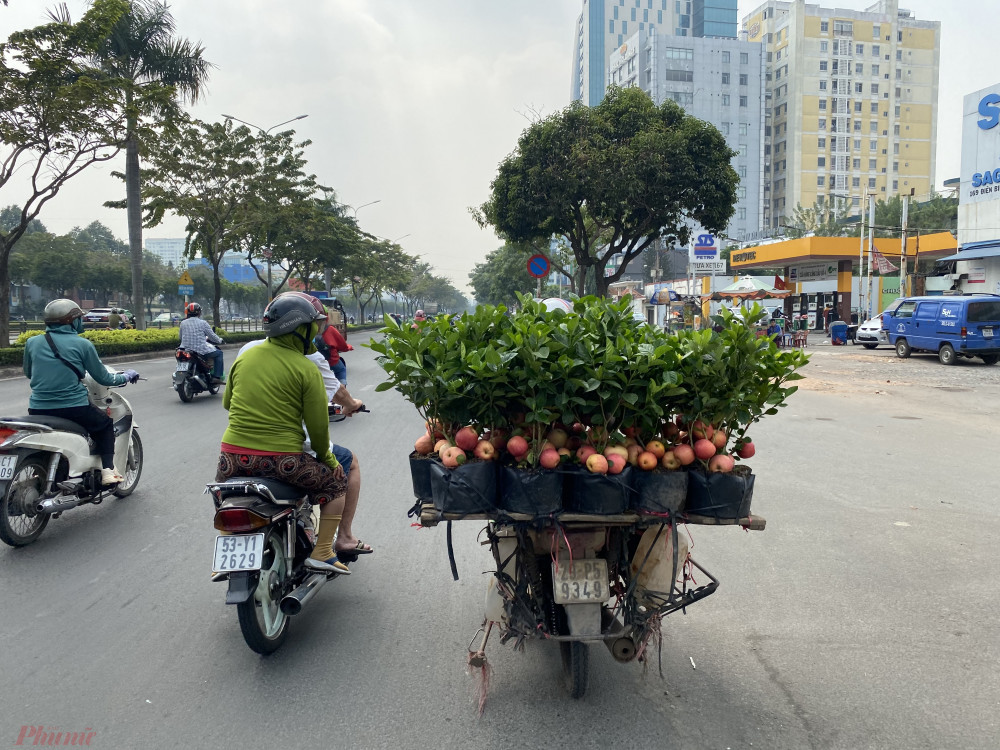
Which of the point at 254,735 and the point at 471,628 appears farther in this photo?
the point at 471,628

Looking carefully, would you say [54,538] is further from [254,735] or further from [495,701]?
[495,701]

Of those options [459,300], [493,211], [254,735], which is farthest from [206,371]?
[459,300]

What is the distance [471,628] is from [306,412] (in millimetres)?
1359

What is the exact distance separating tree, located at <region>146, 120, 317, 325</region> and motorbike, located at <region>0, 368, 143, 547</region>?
24801 millimetres

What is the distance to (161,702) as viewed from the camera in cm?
301

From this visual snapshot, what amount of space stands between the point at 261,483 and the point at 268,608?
0.58 meters

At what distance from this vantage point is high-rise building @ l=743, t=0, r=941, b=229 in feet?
307

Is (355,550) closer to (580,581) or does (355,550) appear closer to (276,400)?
(276,400)

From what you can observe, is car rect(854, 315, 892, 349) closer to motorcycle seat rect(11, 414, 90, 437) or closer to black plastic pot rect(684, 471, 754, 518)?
black plastic pot rect(684, 471, 754, 518)

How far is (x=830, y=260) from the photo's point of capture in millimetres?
40906

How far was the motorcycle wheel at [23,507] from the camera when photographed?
4750mm

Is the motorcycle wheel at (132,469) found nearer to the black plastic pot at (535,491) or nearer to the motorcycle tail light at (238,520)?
the motorcycle tail light at (238,520)

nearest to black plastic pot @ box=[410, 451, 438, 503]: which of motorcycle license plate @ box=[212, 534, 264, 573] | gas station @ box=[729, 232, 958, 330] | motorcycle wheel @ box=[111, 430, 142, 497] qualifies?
motorcycle license plate @ box=[212, 534, 264, 573]
